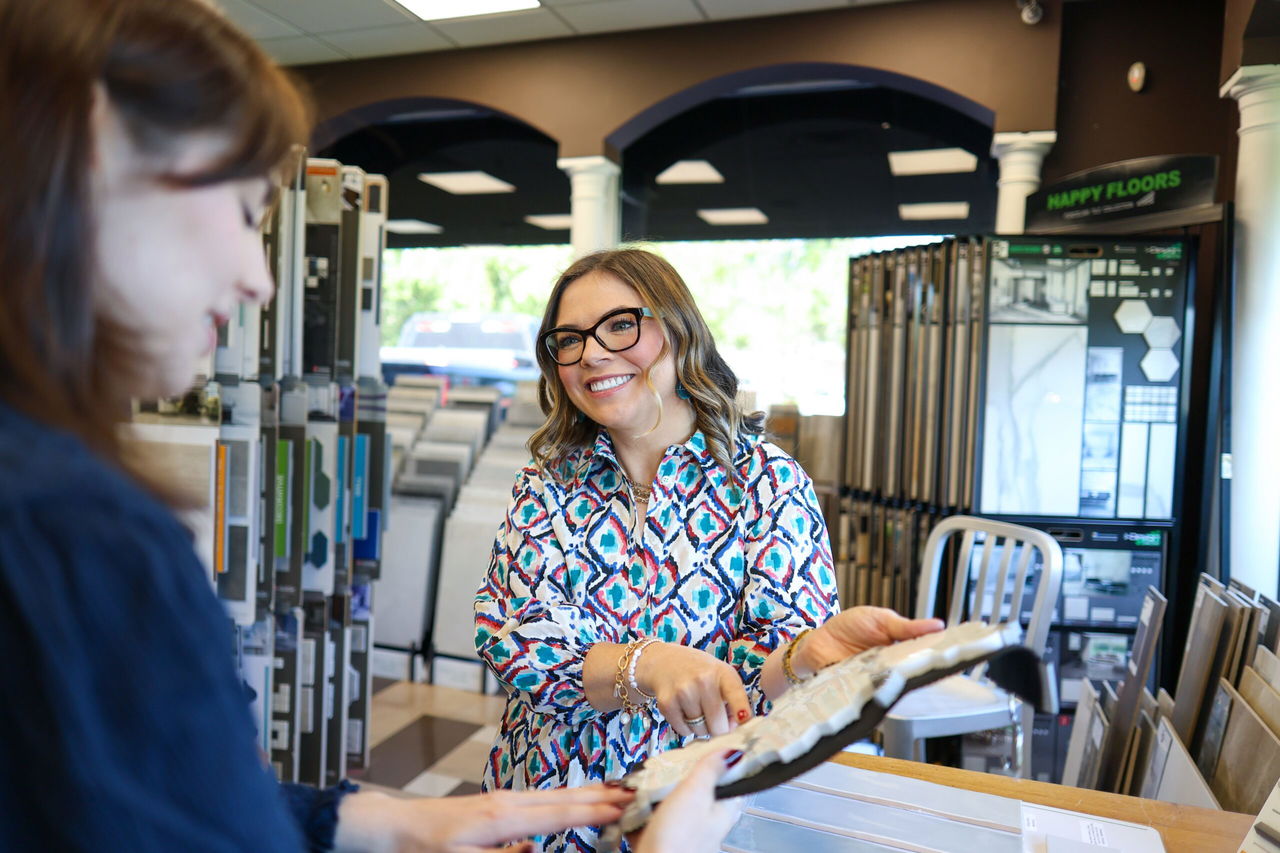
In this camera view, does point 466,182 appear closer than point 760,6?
No

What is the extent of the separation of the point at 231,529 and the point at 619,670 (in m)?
1.39

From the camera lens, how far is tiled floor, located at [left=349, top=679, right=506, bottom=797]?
10.7 feet

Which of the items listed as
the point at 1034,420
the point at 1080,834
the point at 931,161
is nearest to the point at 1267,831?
the point at 1080,834

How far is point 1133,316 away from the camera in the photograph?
10.6 feet

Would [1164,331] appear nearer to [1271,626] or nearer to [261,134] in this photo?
[1271,626]

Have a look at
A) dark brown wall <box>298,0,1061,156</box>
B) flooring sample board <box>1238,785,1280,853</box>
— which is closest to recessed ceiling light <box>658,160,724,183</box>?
dark brown wall <box>298,0,1061,156</box>

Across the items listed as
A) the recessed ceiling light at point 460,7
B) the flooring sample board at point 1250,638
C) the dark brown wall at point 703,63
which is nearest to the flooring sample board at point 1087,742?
the flooring sample board at point 1250,638

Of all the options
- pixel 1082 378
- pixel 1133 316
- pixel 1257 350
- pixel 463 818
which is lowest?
pixel 463 818

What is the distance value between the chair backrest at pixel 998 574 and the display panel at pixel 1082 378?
42 cm

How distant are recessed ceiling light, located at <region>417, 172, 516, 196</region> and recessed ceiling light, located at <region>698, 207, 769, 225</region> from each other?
1628 millimetres

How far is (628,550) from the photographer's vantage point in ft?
4.78

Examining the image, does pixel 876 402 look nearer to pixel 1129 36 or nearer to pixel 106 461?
pixel 1129 36

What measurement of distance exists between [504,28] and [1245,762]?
487 cm

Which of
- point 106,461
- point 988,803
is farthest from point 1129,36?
point 106,461
